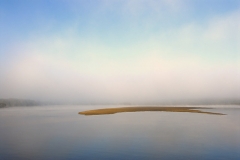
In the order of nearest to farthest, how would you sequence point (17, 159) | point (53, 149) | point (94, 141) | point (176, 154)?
point (17, 159)
point (176, 154)
point (53, 149)
point (94, 141)

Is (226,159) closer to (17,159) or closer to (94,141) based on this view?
(94,141)

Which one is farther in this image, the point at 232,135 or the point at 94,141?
the point at 232,135

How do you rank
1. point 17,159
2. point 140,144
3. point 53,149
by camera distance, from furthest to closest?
point 140,144 → point 53,149 → point 17,159

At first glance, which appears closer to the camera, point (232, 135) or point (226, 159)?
point (226, 159)

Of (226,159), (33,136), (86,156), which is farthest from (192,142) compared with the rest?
(33,136)

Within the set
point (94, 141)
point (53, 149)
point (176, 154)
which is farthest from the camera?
point (94, 141)

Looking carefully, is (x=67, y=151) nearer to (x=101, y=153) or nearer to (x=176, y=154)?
(x=101, y=153)

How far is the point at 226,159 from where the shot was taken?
7.41 metres

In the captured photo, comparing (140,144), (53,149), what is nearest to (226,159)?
(140,144)

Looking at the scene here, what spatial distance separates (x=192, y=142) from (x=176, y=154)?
7.25ft

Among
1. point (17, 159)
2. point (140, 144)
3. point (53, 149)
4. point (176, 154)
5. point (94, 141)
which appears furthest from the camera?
point (94, 141)

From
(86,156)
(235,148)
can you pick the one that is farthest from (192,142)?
(86,156)

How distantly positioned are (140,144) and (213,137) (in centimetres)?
401

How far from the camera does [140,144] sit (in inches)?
371
